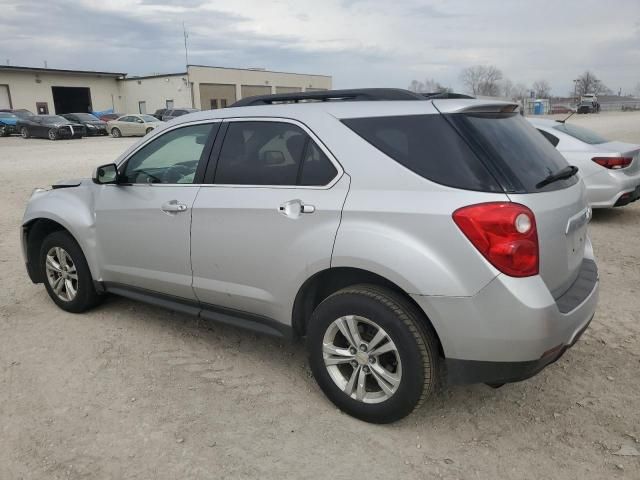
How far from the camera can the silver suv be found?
258cm

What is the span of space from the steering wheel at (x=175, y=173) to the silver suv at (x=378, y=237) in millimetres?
17

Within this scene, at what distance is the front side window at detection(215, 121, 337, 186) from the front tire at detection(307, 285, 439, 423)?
2.44ft

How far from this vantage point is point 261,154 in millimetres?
3396

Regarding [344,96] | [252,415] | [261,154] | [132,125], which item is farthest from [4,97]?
[252,415]

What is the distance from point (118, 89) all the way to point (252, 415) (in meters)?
58.1

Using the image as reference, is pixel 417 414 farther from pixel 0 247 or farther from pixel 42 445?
pixel 0 247

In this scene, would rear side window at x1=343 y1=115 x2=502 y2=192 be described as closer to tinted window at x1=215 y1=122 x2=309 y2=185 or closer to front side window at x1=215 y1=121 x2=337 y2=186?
front side window at x1=215 y1=121 x2=337 y2=186

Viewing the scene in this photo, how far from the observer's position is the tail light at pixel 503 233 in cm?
252

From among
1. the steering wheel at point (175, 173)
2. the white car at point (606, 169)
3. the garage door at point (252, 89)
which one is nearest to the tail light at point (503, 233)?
the steering wheel at point (175, 173)

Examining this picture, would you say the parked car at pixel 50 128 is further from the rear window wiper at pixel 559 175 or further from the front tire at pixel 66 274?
the rear window wiper at pixel 559 175

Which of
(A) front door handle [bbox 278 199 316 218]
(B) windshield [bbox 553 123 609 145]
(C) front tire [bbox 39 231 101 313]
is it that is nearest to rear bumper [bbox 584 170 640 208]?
(B) windshield [bbox 553 123 609 145]

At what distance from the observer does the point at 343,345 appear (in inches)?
123

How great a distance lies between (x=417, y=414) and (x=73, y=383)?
2.25 metres

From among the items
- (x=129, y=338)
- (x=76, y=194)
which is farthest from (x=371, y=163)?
(x=76, y=194)
